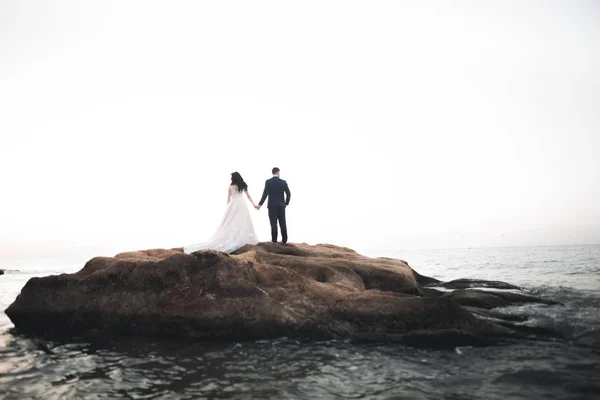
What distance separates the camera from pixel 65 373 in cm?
697

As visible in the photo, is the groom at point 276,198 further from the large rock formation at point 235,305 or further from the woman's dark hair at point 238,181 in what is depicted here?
the large rock formation at point 235,305

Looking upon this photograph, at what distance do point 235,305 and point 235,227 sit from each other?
573 cm

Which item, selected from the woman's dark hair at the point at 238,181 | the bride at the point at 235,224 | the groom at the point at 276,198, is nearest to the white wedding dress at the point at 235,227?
the bride at the point at 235,224

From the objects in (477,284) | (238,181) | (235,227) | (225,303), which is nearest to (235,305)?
(225,303)

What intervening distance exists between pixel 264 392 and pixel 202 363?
197 cm

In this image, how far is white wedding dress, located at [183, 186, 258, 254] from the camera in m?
14.3

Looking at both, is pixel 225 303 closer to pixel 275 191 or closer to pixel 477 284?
pixel 275 191

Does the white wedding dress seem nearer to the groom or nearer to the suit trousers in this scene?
the groom

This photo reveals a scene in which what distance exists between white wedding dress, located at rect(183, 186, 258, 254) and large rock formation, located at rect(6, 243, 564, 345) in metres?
2.58

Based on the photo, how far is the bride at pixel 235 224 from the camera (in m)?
14.3

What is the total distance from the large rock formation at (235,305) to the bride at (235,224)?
2.58 metres

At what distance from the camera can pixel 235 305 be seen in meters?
9.15

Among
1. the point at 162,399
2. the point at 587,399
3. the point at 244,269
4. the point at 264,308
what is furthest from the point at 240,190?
the point at 587,399

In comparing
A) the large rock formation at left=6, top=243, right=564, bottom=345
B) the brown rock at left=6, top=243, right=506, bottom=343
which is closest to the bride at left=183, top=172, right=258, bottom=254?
the large rock formation at left=6, top=243, right=564, bottom=345
